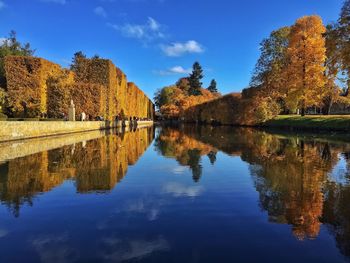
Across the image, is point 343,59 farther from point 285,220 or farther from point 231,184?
point 285,220

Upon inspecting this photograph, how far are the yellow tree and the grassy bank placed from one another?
1.98 meters

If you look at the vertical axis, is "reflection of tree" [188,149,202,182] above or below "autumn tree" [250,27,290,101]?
below

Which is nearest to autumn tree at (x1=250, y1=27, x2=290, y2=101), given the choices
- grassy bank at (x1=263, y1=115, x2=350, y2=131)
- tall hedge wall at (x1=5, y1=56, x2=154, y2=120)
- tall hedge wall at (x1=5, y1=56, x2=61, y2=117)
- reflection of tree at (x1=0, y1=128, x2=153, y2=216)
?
grassy bank at (x1=263, y1=115, x2=350, y2=131)

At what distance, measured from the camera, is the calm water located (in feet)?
16.0

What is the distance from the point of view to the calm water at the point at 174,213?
4.89 m

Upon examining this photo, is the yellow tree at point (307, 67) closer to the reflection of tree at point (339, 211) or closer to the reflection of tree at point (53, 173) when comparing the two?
the reflection of tree at point (53, 173)

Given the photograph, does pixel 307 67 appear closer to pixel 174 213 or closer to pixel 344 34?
pixel 344 34

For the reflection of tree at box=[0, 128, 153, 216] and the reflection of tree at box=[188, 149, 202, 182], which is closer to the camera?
the reflection of tree at box=[0, 128, 153, 216]

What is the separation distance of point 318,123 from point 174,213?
3322 centimetres

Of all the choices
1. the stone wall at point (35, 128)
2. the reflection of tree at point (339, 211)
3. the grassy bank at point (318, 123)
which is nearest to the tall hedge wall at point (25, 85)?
the stone wall at point (35, 128)

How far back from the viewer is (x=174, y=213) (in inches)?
267

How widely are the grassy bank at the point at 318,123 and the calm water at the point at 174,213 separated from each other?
2314cm

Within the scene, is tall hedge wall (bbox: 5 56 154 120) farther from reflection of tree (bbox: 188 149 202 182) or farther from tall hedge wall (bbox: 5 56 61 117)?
reflection of tree (bbox: 188 149 202 182)

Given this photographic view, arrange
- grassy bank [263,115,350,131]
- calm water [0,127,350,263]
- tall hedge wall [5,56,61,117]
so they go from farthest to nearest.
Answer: tall hedge wall [5,56,61,117] < grassy bank [263,115,350,131] < calm water [0,127,350,263]
